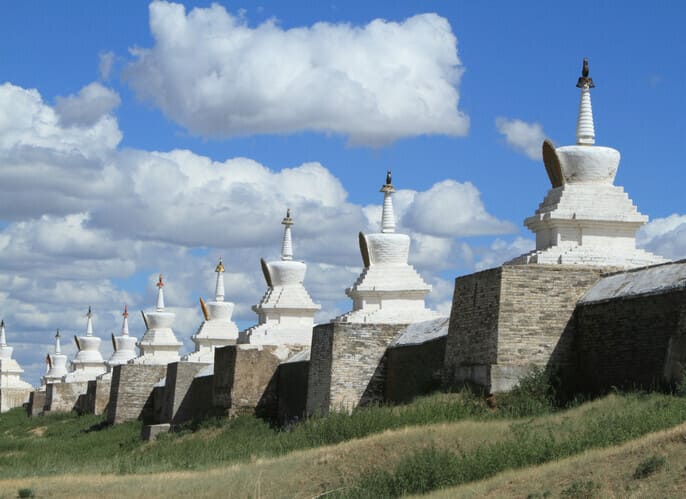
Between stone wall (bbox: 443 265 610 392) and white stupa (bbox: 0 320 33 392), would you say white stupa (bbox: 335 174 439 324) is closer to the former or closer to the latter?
stone wall (bbox: 443 265 610 392)

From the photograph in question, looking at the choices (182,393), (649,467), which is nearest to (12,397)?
(182,393)

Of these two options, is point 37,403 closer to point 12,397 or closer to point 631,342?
point 12,397

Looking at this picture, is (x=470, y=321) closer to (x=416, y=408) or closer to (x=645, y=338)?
(x=416, y=408)

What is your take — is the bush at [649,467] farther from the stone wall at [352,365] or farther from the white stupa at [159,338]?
the white stupa at [159,338]

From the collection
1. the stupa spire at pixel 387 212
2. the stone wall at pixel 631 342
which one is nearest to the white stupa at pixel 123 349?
the stupa spire at pixel 387 212

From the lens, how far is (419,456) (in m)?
18.5

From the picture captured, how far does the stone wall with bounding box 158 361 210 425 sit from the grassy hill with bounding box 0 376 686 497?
1514 centimetres

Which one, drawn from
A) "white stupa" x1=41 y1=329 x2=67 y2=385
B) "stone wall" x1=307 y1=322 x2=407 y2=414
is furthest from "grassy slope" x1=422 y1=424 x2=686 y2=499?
"white stupa" x1=41 y1=329 x2=67 y2=385

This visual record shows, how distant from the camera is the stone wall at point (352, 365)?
29.5m

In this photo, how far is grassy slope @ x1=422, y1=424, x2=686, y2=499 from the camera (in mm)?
14391

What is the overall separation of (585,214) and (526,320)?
391 cm

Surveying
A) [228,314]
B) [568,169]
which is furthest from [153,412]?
[568,169]

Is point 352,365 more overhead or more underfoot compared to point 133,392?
more overhead

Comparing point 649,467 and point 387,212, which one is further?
point 387,212
